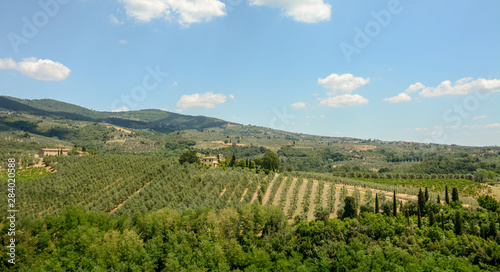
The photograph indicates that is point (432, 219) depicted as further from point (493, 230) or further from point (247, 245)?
point (247, 245)

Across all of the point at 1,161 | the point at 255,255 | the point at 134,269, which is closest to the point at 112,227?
the point at 134,269

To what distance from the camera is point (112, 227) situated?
4703 centimetres

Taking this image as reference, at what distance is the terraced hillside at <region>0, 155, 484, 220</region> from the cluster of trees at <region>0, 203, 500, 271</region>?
280 inches

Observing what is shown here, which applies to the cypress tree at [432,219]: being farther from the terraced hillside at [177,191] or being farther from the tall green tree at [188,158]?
the tall green tree at [188,158]

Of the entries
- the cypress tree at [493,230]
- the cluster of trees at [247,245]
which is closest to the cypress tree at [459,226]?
the cluster of trees at [247,245]

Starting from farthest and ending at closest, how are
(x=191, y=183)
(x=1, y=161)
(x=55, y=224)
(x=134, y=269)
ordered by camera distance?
(x=1, y=161), (x=191, y=183), (x=55, y=224), (x=134, y=269)

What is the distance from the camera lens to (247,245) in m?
42.3

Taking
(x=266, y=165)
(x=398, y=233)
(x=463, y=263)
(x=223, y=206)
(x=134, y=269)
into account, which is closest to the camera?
(x=463, y=263)

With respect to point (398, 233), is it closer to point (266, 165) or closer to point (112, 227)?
point (112, 227)

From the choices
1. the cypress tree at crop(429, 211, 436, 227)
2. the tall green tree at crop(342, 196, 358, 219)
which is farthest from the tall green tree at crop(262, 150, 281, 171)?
the cypress tree at crop(429, 211, 436, 227)

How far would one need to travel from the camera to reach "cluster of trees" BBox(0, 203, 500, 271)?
35.7 metres

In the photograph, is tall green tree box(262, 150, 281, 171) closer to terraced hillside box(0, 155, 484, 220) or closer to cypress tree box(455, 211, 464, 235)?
terraced hillside box(0, 155, 484, 220)

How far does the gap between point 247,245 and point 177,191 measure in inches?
1113

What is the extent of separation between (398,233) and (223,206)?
30.7 metres
